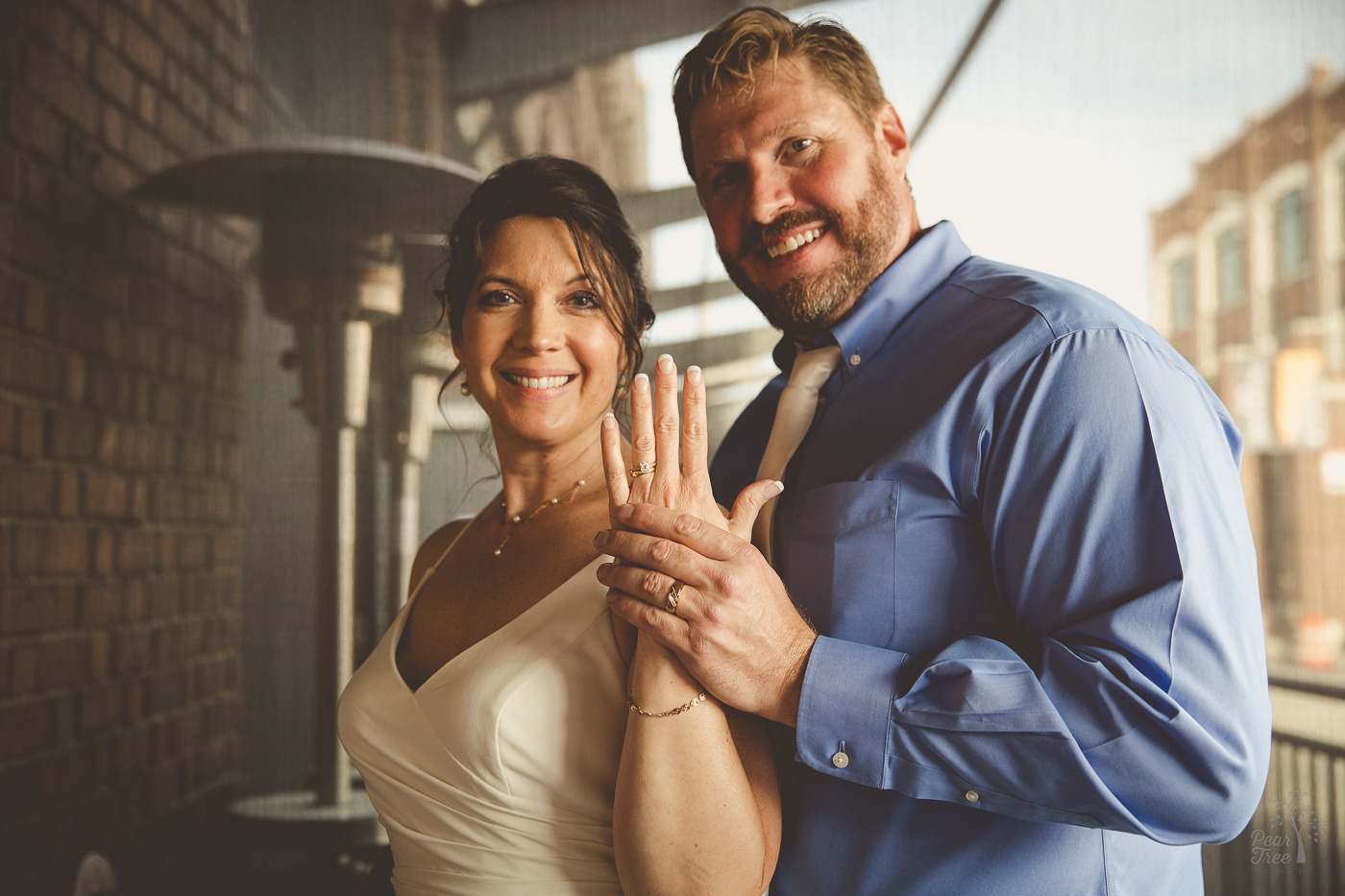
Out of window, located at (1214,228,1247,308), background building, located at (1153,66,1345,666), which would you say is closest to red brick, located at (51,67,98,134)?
background building, located at (1153,66,1345,666)

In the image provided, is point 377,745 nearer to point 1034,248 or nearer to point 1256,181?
point 1034,248

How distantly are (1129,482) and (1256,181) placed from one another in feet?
5.27

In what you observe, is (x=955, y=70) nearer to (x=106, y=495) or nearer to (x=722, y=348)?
(x=722, y=348)

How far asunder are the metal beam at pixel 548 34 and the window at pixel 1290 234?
120cm

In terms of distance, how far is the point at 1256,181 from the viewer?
209 cm

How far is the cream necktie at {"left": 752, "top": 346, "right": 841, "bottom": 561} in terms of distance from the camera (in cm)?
121

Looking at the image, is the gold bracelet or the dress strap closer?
the gold bracelet

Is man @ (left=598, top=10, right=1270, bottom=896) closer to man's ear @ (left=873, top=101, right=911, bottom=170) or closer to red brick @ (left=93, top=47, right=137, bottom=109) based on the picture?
man's ear @ (left=873, top=101, right=911, bottom=170)

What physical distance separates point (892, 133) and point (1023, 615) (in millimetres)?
735

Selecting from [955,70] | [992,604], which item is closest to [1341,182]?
[955,70]

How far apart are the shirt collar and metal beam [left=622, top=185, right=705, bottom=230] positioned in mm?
911

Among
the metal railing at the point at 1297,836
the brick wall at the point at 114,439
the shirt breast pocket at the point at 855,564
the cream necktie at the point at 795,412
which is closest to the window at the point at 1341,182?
the metal railing at the point at 1297,836

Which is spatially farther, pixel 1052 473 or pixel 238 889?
pixel 238 889

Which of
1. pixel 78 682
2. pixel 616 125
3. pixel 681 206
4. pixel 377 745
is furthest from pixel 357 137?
pixel 377 745
